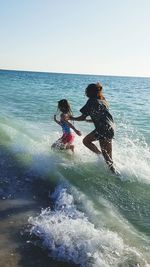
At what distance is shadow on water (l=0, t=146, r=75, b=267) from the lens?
4715mm

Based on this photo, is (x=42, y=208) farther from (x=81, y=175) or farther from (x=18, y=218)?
(x=81, y=175)

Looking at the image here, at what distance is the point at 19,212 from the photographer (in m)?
5.93

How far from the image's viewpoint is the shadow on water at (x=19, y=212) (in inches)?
186

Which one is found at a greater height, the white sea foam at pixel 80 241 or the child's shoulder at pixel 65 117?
the child's shoulder at pixel 65 117

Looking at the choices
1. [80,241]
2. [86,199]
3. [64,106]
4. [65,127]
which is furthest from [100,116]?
[80,241]

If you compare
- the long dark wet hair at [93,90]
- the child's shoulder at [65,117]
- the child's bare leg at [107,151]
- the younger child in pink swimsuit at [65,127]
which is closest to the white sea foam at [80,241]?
the child's bare leg at [107,151]

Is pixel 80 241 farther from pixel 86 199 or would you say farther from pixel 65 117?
pixel 65 117

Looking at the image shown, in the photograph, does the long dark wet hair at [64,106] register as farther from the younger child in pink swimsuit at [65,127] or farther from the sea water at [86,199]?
the sea water at [86,199]

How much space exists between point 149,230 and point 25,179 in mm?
2965

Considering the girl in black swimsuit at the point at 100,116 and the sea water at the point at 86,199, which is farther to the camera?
the girl in black swimsuit at the point at 100,116

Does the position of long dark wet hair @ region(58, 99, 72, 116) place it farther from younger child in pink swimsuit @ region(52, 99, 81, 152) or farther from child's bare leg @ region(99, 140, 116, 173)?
child's bare leg @ region(99, 140, 116, 173)

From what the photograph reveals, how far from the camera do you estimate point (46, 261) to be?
472cm

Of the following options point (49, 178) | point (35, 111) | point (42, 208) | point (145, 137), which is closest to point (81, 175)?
point (49, 178)

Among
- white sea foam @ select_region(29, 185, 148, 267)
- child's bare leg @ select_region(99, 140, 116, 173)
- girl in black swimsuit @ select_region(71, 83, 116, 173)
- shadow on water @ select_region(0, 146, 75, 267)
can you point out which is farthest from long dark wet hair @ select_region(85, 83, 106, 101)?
white sea foam @ select_region(29, 185, 148, 267)
